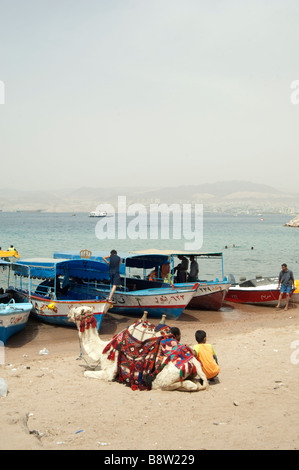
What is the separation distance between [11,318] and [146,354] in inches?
202

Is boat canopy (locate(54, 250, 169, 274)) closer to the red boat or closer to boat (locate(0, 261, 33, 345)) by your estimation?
the red boat

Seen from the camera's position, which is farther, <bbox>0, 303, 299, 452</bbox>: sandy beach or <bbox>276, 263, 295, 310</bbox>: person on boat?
<bbox>276, 263, 295, 310</bbox>: person on boat

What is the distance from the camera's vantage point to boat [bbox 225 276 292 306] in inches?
651

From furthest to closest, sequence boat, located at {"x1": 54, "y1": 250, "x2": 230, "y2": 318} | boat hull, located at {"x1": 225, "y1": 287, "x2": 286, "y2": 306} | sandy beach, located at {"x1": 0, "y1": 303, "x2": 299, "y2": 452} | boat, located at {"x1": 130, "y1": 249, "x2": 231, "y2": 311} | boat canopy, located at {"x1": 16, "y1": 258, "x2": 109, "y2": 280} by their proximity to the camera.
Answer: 1. boat hull, located at {"x1": 225, "y1": 287, "x2": 286, "y2": 306}
2. boat, located at {"x1": 130, "y1": 249, "x2": 231, "y2": 311}
3. boat, located at {"x1": 54, "y1": 250, "x2": 230, "y2": 318}
4. boat canopy, located at {"x1": 16, "y1": 258, "x2": 109, "y2": 280}
5. sandy beach, located at {"x1": 0, "y1": 303, "x2": 299, "y2": 452}

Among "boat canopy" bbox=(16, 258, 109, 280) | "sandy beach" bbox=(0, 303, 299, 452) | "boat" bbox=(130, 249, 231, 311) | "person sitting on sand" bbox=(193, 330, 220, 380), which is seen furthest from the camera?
"boat" bbox=(130, 249, 231, 311)

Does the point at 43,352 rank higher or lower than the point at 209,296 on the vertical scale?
lower

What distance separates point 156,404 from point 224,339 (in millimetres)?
4695

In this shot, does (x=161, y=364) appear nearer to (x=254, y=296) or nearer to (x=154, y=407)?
(x=154, y=407)

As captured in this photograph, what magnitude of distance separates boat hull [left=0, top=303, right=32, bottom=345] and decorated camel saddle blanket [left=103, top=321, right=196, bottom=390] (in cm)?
450

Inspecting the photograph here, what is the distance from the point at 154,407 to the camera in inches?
259

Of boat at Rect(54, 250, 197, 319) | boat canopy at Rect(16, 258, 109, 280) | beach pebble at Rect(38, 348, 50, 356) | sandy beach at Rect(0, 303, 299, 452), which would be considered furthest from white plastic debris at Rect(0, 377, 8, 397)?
boat at Rect(54, 250, 197, 319)

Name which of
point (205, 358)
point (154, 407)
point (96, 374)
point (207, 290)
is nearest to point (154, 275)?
point (207, 290)

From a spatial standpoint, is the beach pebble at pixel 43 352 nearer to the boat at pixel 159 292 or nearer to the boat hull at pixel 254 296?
the boat at pixel 159 292

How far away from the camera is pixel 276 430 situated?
566 centimetres
